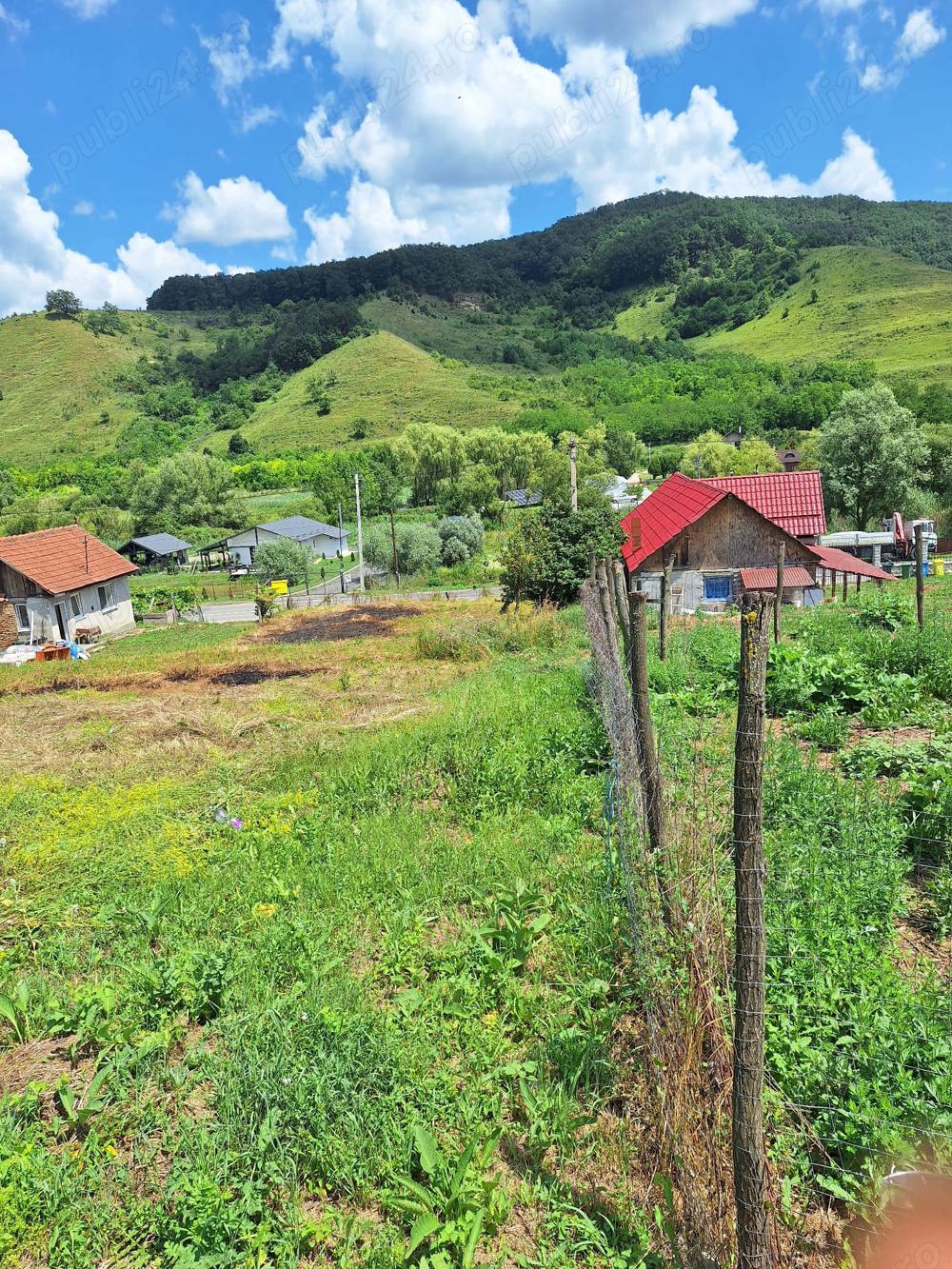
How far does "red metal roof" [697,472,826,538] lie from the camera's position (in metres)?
22.7

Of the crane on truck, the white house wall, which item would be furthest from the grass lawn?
the crane on truck

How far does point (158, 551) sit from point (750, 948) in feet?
171

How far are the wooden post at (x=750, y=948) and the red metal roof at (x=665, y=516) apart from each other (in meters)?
19.6

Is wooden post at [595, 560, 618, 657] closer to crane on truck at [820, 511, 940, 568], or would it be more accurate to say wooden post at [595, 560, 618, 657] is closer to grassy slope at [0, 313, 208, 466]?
crane on truck at [820, 511, 940, 568]

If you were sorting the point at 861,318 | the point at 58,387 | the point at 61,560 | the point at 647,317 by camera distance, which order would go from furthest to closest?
1. the point at 647,317
2. the point at 861,318
3. the point at 58,387
4. the point at 61,560

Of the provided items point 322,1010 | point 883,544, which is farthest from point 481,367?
point 322,1010

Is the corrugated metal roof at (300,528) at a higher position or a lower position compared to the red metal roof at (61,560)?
higher

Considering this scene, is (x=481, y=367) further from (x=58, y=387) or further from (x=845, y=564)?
(x=845, y=564)

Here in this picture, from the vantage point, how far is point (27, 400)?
10394cm

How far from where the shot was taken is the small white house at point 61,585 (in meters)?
24.2

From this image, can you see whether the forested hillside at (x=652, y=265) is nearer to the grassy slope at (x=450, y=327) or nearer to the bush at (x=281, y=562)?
the grassy slope at (x=450, y=327)

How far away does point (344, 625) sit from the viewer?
2345cm

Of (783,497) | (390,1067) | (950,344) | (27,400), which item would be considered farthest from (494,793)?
(27,400)

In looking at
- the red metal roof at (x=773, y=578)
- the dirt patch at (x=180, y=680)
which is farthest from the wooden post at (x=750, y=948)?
the red metal roof at (x=773, y=578)
